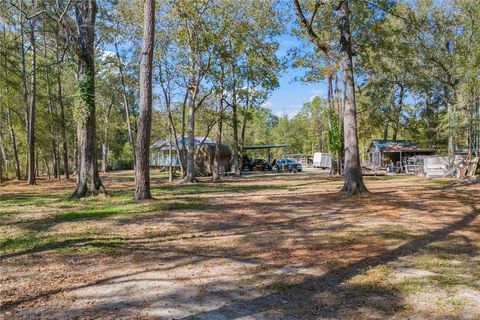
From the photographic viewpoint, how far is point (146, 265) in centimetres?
498

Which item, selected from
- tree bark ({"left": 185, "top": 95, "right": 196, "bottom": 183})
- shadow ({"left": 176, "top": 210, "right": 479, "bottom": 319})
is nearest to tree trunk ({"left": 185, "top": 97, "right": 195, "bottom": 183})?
tree bark ({"left": 185, "top": 95, "right": 196, "bottom": 183})

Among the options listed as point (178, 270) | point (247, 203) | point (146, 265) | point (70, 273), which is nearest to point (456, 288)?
point (178, 270)

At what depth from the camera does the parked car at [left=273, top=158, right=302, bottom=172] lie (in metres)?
39.7

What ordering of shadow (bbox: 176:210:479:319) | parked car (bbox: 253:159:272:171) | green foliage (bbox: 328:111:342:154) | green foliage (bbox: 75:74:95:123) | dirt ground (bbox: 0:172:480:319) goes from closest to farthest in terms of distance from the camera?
shadow (bbox: 176:210:479:319) → dirt ground (bbox: 0:172:480:319) → green foliage (bbox: 75:74:95:123) → green foliage (bbox: 328:111:342:154) → parked car (bbox: 253:159:272:171)

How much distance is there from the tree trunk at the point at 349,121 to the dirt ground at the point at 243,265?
3290 mm

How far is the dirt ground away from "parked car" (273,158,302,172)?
1195 inches

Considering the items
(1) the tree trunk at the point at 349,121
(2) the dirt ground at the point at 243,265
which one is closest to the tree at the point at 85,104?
(2) the dirt ground at the point at 243,265

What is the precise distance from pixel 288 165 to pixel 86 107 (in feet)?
99.2

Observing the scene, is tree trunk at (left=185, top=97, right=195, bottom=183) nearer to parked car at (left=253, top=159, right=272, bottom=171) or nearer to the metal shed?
parked car at (left=253, top=159, right=272, bottom=171)

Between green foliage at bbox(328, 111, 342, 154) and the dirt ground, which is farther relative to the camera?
green foliage at bbox(328, 111, 342, 154)

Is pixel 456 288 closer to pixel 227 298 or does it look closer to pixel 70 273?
pixel 227 298

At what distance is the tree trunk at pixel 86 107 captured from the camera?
12.4m

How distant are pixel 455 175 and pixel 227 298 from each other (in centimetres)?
2297

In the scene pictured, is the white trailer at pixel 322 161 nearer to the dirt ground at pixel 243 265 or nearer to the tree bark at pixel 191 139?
the tree bark at pixel 191 139
